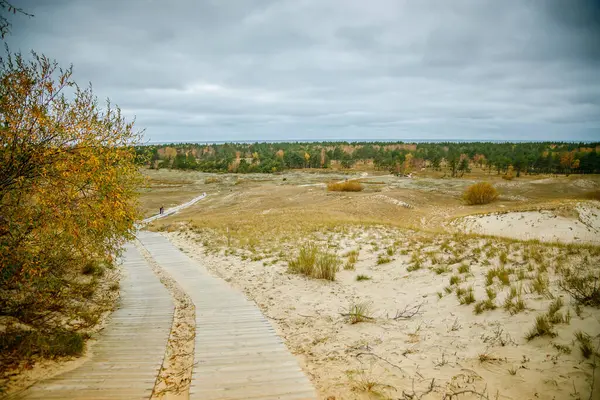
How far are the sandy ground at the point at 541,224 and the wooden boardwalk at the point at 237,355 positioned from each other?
23450 millimetres

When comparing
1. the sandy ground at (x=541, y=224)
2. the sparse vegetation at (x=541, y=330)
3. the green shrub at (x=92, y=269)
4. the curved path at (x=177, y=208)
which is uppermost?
the sparse vegetation at (x=541, y=330)

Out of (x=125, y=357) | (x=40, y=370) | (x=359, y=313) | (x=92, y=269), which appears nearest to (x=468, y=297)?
(x=359, y=313)

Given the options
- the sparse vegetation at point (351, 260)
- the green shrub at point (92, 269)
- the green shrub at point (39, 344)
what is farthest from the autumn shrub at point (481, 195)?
the green shrub at point (39, 344)

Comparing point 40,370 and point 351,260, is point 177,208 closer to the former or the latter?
point 351,260

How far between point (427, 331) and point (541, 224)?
28.5 m

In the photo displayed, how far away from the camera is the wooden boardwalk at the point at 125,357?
5527 mm

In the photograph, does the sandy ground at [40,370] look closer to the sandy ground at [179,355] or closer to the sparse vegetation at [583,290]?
the sandy ground at [179,355]

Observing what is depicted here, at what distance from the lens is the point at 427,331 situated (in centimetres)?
718

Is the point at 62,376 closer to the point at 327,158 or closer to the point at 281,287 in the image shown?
the point at 281,287

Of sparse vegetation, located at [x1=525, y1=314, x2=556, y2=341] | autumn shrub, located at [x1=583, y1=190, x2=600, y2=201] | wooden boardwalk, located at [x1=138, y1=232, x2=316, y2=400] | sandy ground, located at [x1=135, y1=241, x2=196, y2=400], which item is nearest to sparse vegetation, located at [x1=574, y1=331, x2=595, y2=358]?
sparse vegetation, located at [x1=525, y1=314, x2=556, y2=341]

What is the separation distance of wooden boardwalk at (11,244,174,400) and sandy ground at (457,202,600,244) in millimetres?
25222

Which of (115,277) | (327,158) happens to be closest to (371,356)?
(115,277)

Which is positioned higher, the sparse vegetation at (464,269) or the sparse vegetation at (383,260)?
the sparse vegetation at (464,269)

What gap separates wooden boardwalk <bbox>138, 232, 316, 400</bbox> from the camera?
18.2 ft
